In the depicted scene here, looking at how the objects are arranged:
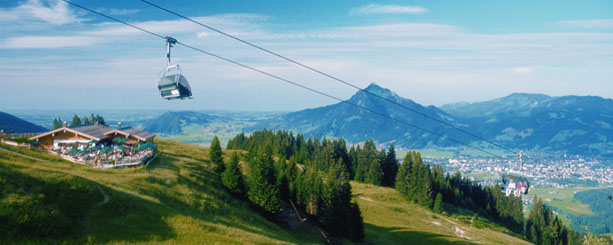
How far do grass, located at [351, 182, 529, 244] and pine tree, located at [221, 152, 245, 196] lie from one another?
70.3 feet

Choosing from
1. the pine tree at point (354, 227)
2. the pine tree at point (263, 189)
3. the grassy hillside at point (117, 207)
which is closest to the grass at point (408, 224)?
the pine tree at point (354, 227)

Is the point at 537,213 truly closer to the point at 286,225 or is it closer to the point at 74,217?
the point at 286,225

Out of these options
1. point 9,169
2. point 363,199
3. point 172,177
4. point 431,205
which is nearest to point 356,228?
point 172,177

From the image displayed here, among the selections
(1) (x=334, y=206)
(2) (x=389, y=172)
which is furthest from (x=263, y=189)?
(2) (x=389, y=172)

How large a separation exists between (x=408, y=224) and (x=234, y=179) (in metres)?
38.3

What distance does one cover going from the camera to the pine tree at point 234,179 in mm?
51438

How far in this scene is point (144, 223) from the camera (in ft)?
81.7

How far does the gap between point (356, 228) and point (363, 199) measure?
111 feet

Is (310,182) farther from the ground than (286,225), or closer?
farther from the ground

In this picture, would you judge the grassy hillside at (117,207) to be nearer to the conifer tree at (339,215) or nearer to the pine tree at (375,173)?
the conifer tree at (339,215)

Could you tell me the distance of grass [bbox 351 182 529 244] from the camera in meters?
57.6

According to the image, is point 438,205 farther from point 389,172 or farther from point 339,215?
point 339,215

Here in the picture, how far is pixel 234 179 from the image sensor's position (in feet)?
169

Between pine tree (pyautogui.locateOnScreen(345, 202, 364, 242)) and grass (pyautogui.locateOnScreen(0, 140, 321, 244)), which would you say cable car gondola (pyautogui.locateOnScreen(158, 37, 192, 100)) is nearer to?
grass (pyautogui.locateOnScreen(0, 140, 321, 244))
